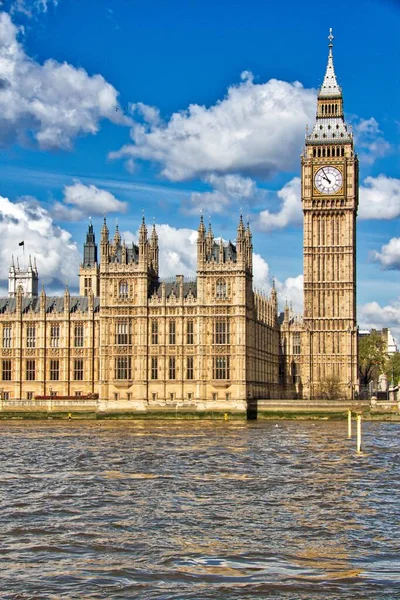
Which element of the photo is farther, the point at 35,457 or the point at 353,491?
the point at 35,457

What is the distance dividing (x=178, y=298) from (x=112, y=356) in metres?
9.02

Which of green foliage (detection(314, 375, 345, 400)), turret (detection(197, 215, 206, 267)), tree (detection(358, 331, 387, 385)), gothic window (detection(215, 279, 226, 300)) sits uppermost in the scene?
turret (detection(197, 215, 206, 267))

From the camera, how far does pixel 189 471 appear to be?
164 ft

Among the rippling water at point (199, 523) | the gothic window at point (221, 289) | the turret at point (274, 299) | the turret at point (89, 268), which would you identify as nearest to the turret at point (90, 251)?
the turret at point (89, 268)

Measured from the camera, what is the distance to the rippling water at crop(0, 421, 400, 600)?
26750mm

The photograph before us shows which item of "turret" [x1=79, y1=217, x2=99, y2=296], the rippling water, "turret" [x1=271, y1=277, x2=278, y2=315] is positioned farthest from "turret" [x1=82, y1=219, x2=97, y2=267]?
the rippling water

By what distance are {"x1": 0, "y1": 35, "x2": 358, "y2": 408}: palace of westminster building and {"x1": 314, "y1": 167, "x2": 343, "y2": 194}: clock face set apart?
0.42 feet

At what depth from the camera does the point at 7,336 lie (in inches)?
4665

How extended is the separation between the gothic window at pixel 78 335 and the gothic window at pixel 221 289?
1764cm

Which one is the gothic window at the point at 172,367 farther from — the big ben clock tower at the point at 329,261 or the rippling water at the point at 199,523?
the rippling water at the point at 199,523

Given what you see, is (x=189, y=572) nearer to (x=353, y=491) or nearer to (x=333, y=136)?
(x=353, y=491)

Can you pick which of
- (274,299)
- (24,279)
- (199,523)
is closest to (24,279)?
(24,279)

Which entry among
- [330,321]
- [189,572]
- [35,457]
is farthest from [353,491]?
[330,321]

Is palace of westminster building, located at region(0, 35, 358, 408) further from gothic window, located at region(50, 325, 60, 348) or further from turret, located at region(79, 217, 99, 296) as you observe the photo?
turret, located at region(79, 217, 99, 296)
